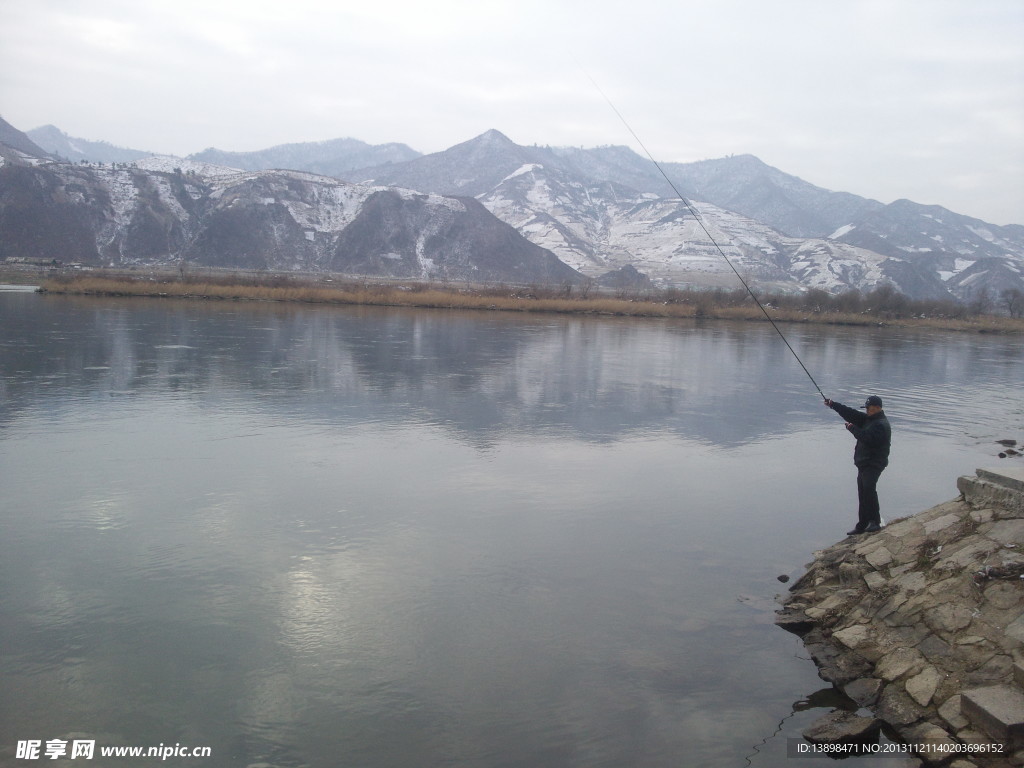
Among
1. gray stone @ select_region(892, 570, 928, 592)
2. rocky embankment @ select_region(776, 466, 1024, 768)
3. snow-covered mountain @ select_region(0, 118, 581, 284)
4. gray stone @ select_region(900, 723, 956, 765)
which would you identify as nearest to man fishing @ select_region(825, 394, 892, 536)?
rocky embankment @ select_region(776, 466, 1024, 768)

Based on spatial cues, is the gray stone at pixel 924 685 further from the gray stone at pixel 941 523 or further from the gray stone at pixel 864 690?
the gray stone at pixel 941 523

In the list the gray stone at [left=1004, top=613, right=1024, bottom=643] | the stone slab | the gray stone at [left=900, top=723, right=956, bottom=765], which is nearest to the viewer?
the gray stone at [left=900, top=723, right=956, bottom=765]

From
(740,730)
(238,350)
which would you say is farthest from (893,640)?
(238,350)

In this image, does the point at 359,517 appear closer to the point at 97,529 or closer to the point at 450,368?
the point at 97,529

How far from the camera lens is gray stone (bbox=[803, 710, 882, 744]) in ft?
18.8

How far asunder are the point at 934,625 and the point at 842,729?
1356 mm

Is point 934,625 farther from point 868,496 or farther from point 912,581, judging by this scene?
point 868,496

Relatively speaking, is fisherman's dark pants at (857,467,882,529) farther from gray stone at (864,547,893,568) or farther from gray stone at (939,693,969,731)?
gray stone at (939,693,969,731)

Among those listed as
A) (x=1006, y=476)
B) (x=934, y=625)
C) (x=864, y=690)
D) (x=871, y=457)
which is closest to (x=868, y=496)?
(x=871, y=457)

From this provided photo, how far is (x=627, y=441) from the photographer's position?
50.2ft

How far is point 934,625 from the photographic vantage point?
6.41 metres

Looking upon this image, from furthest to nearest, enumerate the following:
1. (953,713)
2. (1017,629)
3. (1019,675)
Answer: (1017,629) → (953,713) → (1019,675)

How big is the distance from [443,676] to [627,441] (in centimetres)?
950

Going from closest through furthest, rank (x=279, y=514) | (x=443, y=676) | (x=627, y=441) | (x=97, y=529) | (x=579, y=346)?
(x=443, y=676), (x=97, y=529), (x=279, y=514), (x=627, y=441), (x=579, y=346)
